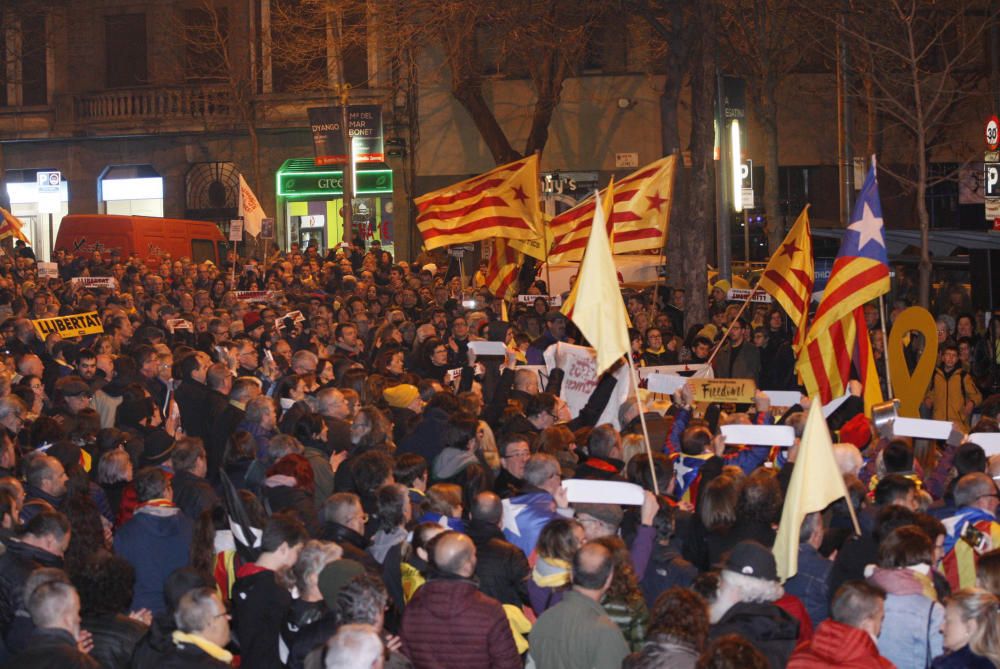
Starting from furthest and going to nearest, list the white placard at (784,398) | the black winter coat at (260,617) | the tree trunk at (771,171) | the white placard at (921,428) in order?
1. the tree trunk at (771,171)
2. the white placard at (784,398)
3. the white placard at (921,428)
4. the black winter coat at (260,617)

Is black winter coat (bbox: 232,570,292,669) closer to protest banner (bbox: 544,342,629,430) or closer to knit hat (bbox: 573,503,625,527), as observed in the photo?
knit hat (bbox: 573,503,625,527)

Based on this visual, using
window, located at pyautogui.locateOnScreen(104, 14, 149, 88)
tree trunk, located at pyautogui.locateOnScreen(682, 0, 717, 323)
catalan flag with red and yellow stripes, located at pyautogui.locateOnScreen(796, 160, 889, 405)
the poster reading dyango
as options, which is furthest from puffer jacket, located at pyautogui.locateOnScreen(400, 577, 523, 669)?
window, located at pyautogui.locateOnScreen(104, 14, 149, 88)

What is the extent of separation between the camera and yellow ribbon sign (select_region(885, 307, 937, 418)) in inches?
523

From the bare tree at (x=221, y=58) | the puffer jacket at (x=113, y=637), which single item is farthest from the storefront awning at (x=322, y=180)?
the puffer jacket at (x=113, y=637)

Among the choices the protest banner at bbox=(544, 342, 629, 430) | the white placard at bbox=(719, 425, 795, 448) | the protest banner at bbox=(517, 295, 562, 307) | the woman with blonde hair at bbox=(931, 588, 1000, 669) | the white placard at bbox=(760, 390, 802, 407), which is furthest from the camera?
the protest banner at bbox=(517, 295, 562, 307)

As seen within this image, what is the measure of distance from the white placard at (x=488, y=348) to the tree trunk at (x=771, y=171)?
47.7 feet

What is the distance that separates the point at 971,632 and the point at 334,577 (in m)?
2.58

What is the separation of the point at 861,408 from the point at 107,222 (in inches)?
828

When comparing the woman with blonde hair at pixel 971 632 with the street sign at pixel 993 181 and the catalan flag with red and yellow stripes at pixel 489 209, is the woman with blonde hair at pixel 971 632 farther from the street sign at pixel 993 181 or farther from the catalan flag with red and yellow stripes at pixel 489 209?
the street sign at pixel 993 181

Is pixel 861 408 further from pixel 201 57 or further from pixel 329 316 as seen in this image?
pixel 201 57

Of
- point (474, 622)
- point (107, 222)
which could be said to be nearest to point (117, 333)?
point (474, 622)

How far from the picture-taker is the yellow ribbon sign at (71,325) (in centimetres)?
1617

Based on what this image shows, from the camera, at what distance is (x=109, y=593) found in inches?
252

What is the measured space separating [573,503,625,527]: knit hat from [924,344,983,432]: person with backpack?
722 cm
